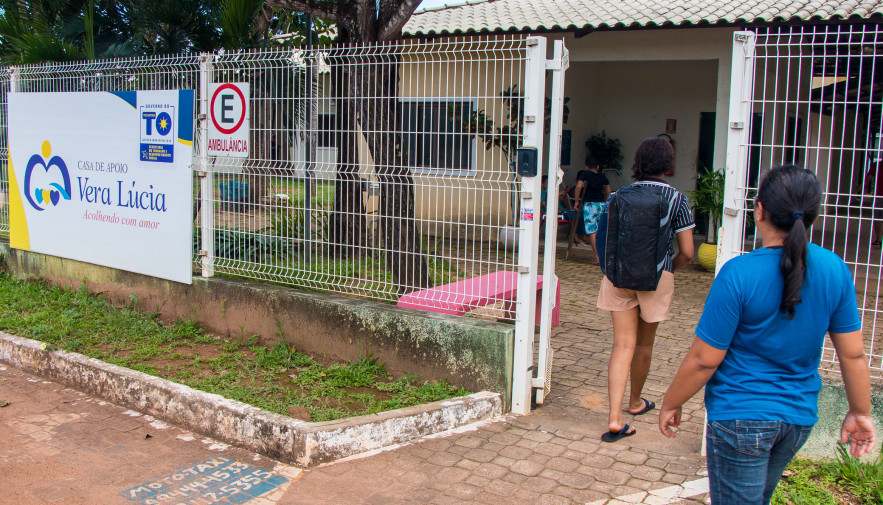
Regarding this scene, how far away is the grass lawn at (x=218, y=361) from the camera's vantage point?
16.2ft

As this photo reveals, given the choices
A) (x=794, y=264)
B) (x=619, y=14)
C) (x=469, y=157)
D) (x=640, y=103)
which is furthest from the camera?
(x=640, y=103)

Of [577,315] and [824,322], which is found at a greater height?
[824,322]

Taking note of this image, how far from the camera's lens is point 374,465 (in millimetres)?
4227

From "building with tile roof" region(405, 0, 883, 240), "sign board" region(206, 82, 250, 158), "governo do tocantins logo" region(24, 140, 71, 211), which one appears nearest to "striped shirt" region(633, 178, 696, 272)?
"building with tile roof" region(405, 0, 883, 240)

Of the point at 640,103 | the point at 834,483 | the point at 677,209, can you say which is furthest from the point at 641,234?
the point at 640,103

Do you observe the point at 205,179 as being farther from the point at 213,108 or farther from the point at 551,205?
the point at 551,205

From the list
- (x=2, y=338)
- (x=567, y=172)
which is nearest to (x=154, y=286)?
(x=2, y=338)

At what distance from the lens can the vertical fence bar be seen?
13.5 feet

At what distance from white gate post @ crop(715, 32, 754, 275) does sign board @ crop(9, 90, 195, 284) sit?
4.34 meters

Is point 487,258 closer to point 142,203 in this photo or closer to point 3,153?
point 142,203

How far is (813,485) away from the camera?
3840mm

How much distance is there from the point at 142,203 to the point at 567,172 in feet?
30.0

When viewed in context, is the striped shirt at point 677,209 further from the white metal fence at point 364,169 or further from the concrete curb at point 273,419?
the concrete curb at point 273,419

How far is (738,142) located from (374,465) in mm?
2680
